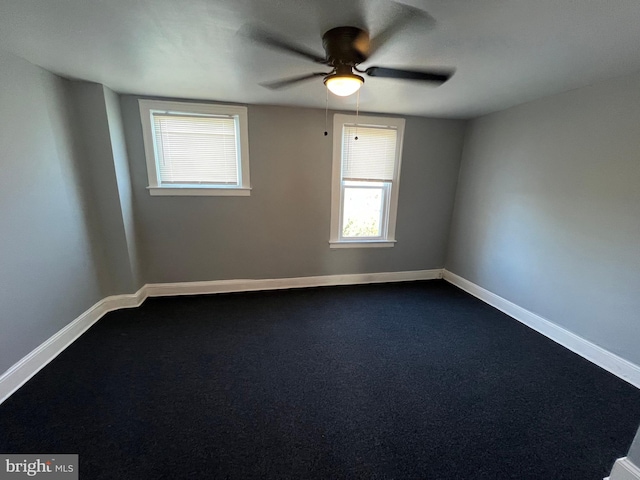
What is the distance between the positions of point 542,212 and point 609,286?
82 centimetres

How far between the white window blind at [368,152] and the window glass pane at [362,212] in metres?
0.18

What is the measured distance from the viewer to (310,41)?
1600mm

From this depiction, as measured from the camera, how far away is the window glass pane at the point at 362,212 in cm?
353

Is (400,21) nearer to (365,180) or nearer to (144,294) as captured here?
(365,180)

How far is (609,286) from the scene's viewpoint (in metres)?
2.15

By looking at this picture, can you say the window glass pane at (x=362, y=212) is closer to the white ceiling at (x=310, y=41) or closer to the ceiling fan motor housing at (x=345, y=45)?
the white ceiling at (x=310, y=41)

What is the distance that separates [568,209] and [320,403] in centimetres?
269

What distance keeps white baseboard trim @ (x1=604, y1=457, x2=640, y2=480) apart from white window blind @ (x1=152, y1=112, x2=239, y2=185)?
3539 mm

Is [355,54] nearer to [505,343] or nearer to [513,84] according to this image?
[513,84]

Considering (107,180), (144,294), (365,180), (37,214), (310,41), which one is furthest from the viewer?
(365,180)

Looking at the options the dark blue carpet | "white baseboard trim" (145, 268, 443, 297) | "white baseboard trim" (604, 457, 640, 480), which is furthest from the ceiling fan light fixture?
"white baseboard trim" (145, 268, 443, 297)

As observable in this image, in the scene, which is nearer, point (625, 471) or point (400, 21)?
point (625, 471)

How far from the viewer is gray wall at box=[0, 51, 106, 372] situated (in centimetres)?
180

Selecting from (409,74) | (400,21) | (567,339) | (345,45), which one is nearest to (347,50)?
(345,45)
